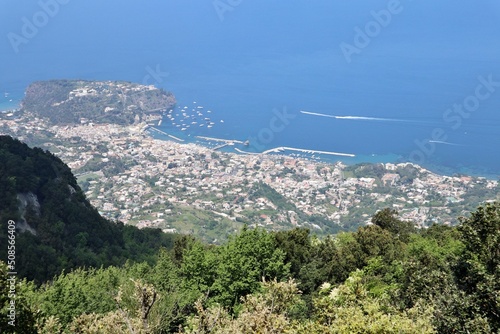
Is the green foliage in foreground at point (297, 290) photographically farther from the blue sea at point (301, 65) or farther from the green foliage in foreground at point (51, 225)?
the blue sea at point (301, 65)

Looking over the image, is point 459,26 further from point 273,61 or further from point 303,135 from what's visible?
point 303,135

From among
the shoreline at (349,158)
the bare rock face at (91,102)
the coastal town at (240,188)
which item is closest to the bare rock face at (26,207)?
the coastal town at (240,188)

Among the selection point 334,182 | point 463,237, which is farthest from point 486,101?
point 463,237

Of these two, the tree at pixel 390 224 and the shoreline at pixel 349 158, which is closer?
the tree at pixel 390 224

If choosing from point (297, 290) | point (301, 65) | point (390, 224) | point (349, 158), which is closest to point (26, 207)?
point (390, 224)

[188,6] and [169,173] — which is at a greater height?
[188,6]

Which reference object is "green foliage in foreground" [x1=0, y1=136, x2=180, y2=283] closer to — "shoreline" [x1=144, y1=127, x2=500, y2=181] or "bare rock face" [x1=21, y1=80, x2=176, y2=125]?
"shoreline" [x1=144, y1=127, x2=500, y2=181]
